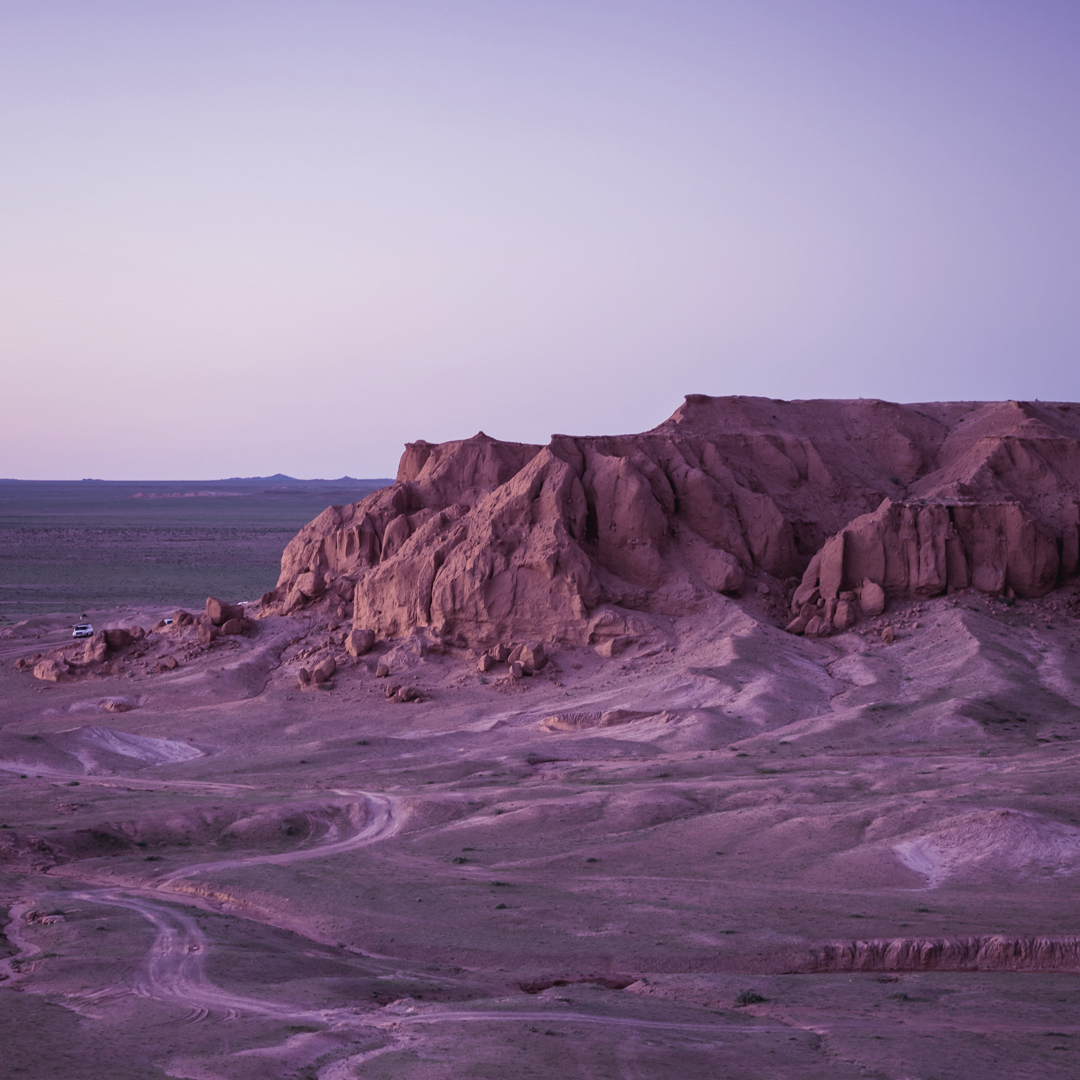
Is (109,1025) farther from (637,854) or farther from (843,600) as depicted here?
(843,600)

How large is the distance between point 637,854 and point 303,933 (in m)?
6.11

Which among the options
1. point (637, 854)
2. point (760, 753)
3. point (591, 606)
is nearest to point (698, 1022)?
point (637, 854)

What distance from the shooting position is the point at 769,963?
15461 millimetres

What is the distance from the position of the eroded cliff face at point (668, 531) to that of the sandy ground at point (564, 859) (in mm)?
1388

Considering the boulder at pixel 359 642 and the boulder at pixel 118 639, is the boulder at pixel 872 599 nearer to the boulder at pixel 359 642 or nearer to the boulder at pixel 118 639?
the boulder at pixel 359 642

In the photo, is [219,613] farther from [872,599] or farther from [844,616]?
[872,599]

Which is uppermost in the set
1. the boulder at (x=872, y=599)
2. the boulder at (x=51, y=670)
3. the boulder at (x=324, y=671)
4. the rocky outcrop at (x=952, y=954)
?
the boulder at (x=872, y=599)

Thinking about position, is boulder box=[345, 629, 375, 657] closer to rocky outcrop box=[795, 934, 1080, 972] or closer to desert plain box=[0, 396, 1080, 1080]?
desert plain box=[0, 396, 1080, 1080]

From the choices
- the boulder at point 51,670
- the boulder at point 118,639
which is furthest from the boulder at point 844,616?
the boulder at point 51,670

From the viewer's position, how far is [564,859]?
67.2 feet

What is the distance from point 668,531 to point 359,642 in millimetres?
10267

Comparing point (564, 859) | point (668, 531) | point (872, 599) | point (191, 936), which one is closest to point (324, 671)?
point (668, 531)

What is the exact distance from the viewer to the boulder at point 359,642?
3578 cm

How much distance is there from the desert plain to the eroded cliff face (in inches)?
5.1
